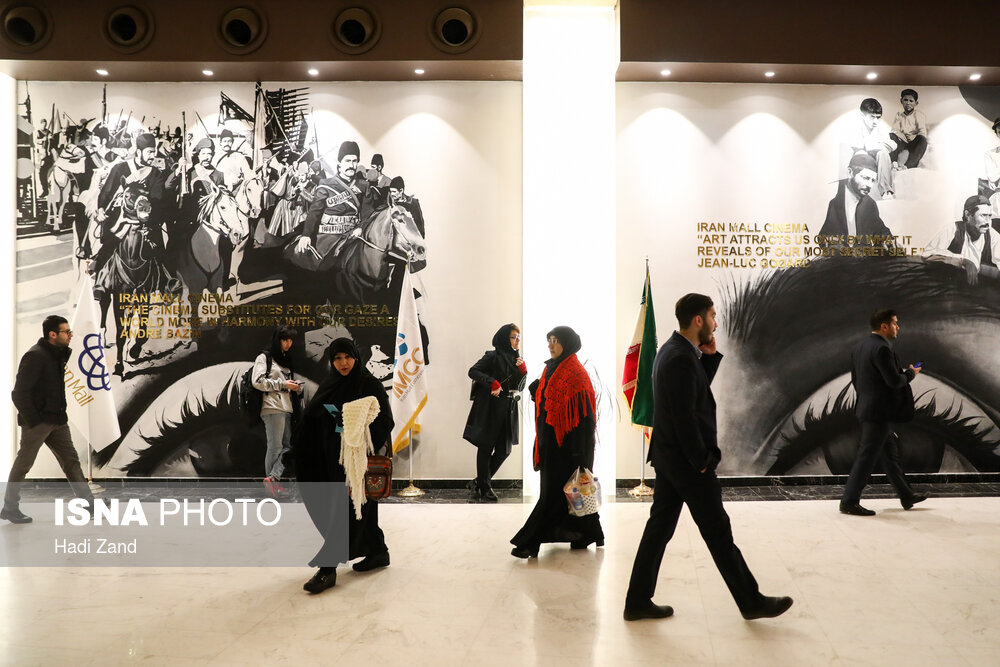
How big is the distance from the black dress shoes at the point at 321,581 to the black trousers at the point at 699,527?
6.28 ft

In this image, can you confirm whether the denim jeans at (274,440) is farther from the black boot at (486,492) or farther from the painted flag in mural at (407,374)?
the black boot at (486,492)

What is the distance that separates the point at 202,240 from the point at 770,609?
6.65 metres

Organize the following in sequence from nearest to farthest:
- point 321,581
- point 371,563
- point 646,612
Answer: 1. point 646,612
2. point 321,581
3. point 371,563

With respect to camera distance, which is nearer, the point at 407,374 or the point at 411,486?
the point at 407,374

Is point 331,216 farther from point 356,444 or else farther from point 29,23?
point 356,444

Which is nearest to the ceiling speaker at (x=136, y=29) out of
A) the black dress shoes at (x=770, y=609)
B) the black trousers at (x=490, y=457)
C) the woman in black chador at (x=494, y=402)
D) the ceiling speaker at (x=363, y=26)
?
the ceiling speaker at (x=363, y=26)

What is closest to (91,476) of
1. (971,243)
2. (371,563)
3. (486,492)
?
(486,492)

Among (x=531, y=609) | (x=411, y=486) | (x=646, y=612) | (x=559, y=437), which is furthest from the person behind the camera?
(x=411, y=486)

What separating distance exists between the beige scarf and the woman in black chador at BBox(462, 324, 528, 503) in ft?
8.00

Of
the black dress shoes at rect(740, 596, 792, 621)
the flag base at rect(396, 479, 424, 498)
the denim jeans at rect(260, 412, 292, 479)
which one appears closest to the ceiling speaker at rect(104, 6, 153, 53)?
the denim jeans at rect(260, 412, 292, 479)

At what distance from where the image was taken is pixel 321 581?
4699mm

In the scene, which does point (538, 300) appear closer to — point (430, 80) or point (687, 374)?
point (430, 80)

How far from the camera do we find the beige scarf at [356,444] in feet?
15.8

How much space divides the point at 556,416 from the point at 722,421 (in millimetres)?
3375
